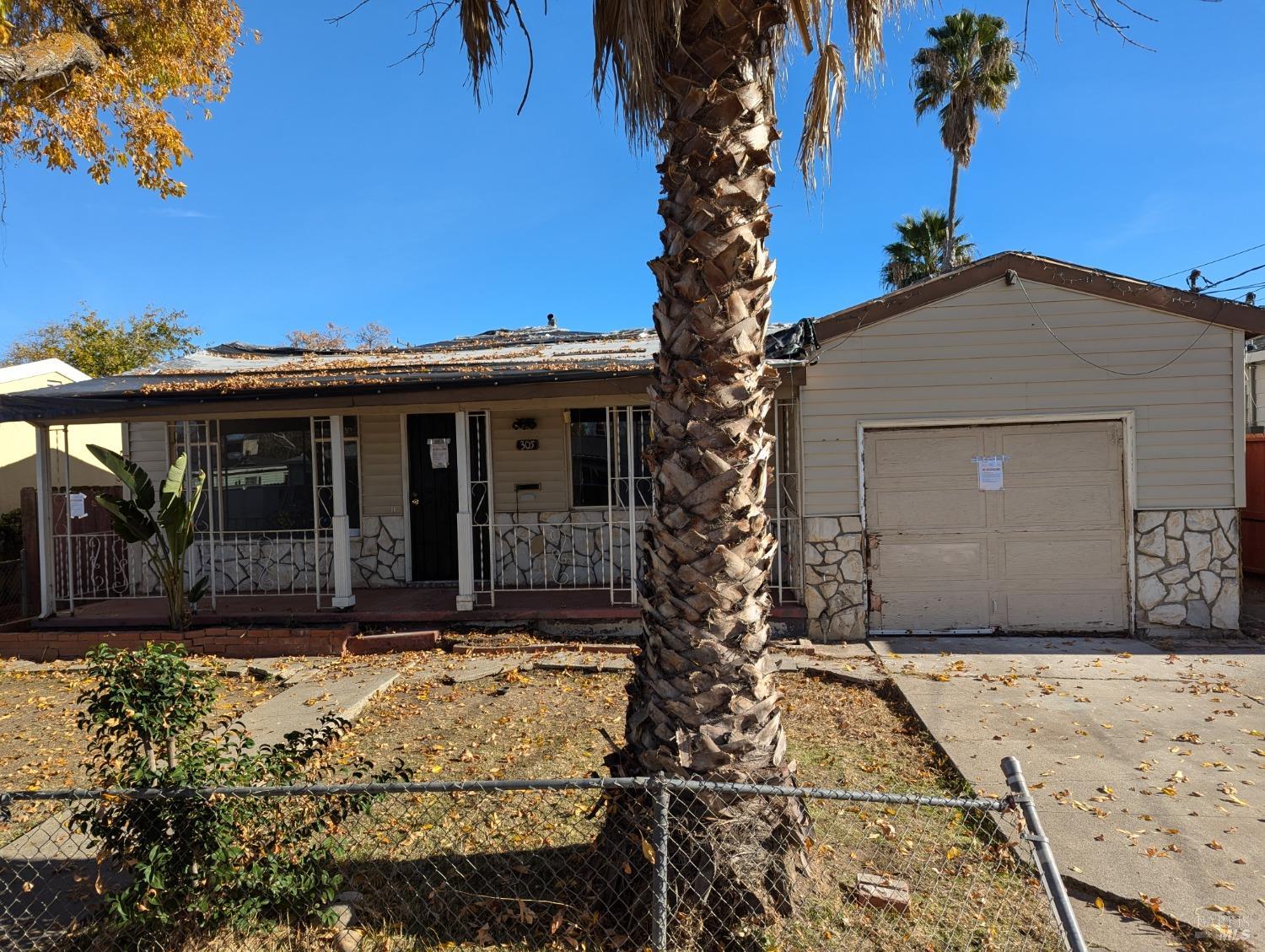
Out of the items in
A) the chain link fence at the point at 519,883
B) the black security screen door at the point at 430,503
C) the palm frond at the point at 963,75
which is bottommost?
the chain link fence at the point at 519,883

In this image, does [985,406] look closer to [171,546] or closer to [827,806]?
[827,806]

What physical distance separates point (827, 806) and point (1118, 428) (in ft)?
19.6

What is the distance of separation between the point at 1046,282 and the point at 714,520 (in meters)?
6.63

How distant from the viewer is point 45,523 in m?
9.09

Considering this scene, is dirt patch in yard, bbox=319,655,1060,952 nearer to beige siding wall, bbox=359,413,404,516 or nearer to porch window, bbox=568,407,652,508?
porch window, bbox=568,407,652,508

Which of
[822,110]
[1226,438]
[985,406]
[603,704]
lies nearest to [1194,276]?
[1226,438]

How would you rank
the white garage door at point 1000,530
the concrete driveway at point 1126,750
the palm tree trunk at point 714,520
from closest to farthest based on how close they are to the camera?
the palm tree trunk at point 714,520, the concrete driveway at point 1126,750, the white garage door at point 1000,530

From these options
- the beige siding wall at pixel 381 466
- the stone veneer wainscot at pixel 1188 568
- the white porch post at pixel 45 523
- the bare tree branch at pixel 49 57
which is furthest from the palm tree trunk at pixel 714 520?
the white porch post at pixel 45 523

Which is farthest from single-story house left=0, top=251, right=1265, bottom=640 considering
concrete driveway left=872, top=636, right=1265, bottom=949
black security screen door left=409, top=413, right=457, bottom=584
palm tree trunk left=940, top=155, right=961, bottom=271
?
palm tree trunk left=940, top=155, right=961, bottom=271

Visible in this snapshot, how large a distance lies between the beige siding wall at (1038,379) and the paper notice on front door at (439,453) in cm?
487

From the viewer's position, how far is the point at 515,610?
344 inches

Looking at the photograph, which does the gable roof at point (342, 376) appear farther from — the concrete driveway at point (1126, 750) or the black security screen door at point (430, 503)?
the concrete driveway at point (1126, 750)

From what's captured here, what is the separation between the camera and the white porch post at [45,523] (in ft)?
29.7

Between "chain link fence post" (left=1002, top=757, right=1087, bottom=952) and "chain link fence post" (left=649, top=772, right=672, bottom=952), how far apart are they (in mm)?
1192
